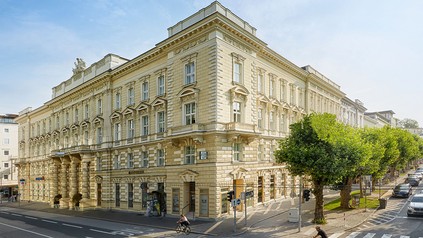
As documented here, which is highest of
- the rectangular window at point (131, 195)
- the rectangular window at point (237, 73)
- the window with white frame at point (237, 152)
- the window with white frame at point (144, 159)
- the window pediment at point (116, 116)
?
the rectangular window at point (237, 73)

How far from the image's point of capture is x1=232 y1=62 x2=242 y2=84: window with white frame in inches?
1287

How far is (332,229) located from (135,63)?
29.9 metres

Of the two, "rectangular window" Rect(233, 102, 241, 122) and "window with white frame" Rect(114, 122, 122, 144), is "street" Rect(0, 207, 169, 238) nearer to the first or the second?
"window with white frame" Rect(114, 122, 122, 144)

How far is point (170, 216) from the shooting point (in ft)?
111

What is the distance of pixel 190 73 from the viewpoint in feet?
109

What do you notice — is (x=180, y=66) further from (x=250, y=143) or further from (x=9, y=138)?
(x=9, y=138)

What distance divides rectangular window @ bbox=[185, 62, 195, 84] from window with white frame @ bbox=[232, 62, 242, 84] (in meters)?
4.38

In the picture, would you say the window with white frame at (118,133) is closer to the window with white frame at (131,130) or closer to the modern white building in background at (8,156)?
the window with white frame at (131,130)

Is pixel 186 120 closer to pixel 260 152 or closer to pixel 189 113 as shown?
pixel 189 113

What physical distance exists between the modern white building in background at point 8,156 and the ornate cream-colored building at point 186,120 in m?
38.2

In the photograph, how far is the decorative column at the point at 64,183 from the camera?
50.5 metres

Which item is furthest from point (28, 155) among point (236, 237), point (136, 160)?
point (236, 237)

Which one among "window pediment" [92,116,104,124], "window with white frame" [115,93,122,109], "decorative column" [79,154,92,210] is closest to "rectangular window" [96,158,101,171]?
"decorative column" [79,154,92,210]

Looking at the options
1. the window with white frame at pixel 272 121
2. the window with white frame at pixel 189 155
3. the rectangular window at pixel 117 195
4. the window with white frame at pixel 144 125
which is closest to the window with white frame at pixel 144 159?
the window with white frame at pixel 144 125
